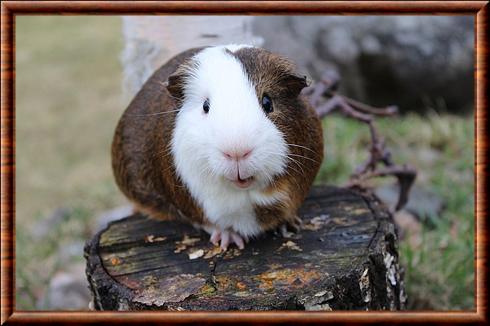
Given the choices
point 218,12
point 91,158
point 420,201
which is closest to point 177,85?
point 218,12

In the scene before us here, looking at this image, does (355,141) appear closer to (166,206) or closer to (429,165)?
(429,165)

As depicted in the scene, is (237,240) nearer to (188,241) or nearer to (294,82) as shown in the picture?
(188,241)

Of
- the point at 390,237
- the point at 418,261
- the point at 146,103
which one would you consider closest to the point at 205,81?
the point at 146,103

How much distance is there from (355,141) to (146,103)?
3392mm

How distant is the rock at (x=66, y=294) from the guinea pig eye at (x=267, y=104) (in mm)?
2435

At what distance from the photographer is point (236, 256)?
2.63 m

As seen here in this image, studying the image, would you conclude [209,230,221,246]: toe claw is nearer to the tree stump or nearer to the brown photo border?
the tree stump

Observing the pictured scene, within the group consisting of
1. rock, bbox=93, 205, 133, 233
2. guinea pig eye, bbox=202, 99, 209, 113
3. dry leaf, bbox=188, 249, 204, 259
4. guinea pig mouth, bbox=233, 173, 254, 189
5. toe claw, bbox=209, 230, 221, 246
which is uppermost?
guinea pig eye, bbox=202, 99, 209, 113

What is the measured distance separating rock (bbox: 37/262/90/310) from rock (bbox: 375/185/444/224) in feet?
7.92


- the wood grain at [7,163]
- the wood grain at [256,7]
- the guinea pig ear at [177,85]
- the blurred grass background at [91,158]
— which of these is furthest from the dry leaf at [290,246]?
the blurred grass background at [91,158]

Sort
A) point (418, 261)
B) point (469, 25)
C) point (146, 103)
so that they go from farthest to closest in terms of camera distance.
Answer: point (469, 25) → point (418, 261) → point (146, 103)

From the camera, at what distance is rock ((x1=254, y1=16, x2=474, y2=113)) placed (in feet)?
22.3

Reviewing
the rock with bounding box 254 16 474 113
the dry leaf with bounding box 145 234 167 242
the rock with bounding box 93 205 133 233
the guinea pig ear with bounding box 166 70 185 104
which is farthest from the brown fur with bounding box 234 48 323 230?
the rock with bounding box 254 16 474 113

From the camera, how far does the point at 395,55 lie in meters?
6.84
